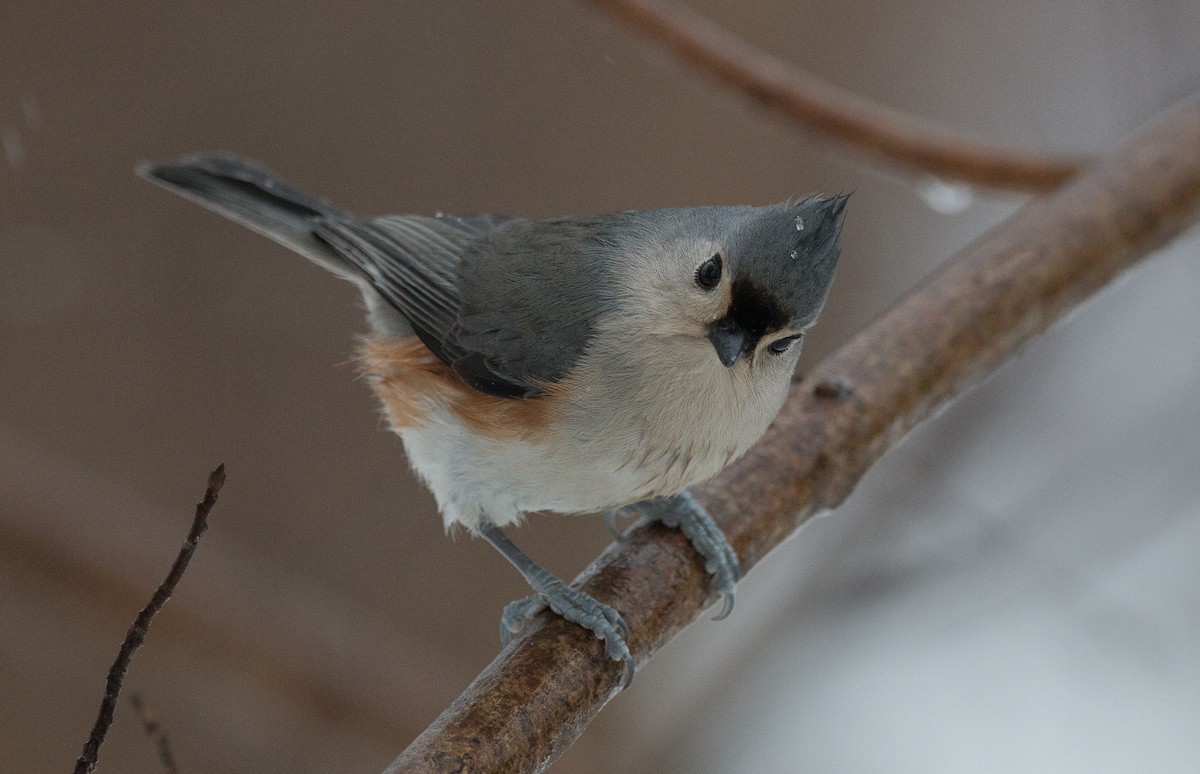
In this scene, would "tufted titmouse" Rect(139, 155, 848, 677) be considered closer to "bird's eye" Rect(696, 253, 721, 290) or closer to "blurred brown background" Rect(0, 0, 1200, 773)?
"bird's eye" Rect(696, 253, 721, 290)

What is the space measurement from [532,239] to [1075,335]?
Answer: 8.00ft

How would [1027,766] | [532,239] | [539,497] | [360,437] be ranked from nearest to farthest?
[539,497], [532,239], [1027,766], [360,437]

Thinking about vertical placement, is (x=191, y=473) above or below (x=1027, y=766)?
above

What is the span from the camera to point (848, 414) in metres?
2.02

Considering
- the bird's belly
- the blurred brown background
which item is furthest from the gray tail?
the blurred brown background

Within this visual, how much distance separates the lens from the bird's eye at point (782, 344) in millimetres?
1588

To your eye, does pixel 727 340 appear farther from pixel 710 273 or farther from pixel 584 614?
pixel 584 614

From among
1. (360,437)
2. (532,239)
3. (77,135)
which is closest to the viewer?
(532,239)

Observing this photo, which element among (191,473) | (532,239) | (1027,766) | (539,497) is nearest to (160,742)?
(539,497)

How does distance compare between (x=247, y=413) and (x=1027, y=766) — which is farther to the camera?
(x=247, y=413)

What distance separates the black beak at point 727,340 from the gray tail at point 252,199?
36.7 inches

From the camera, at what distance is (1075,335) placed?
3689 mm

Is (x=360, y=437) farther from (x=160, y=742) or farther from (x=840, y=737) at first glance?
(x=160, y=742)

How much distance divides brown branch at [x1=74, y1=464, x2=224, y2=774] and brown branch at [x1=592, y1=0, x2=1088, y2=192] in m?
1.92
